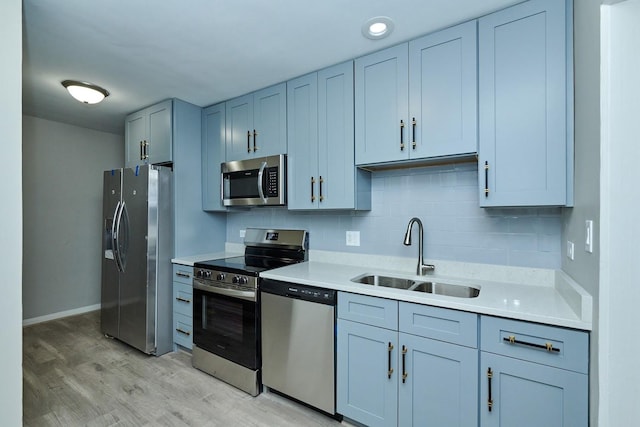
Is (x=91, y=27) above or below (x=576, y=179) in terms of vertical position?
above

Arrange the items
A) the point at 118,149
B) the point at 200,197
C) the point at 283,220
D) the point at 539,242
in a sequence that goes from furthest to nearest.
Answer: the point at 118,149 → the point at 200,197 → the point at 283,220 → the point at 539,242

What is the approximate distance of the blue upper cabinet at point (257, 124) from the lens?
2699 millimetres

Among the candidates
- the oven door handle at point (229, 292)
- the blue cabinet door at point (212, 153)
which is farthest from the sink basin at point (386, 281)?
the blue cabinet door at point (212, 153)

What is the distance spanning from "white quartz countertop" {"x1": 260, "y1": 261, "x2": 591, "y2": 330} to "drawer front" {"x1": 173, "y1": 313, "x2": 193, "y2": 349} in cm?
119

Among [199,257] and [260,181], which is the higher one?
[260,181]

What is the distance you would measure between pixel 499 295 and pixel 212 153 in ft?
9.37

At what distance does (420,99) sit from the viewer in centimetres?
199

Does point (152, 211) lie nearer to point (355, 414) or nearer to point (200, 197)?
point (200, 197)

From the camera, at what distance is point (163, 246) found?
2.98m

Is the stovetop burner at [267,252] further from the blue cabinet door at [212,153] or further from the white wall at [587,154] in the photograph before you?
the white wall at [587,154]

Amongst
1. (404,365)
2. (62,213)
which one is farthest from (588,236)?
(62,213)

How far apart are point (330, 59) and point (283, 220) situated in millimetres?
1524

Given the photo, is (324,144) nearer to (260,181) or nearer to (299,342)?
(260,181)

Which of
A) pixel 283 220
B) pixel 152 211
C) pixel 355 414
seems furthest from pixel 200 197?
pixel 355 414
